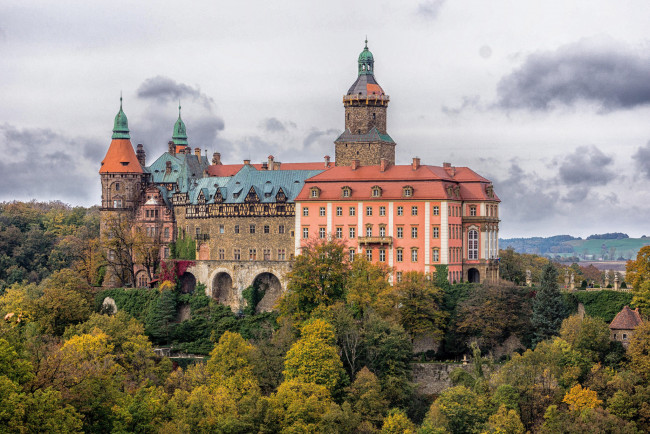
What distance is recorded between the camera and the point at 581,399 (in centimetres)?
6022

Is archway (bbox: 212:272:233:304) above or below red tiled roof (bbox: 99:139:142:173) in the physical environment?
below

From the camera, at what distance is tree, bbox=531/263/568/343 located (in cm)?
6906

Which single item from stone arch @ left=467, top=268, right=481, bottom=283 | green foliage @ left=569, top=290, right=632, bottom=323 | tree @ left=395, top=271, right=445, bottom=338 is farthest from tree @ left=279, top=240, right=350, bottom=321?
green foliage @ left=569, top=290, right=632, bottom=323

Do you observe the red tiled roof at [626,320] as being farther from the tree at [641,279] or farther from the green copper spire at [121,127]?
the green copper spire at [121,127]

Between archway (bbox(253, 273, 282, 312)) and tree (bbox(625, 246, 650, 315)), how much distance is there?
1006 inches

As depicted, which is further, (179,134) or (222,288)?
(179,134)

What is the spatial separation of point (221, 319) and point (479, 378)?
22.7m

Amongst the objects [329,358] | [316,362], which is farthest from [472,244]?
[316,362]

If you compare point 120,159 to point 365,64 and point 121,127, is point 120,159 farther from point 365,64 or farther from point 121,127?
point 365,64

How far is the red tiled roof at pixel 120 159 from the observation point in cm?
9106

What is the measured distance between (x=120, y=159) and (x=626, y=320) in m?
45.0

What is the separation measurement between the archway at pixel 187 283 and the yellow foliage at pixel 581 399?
3347 cm

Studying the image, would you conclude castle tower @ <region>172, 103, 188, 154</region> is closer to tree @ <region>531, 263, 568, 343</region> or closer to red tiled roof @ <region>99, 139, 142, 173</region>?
red tiled roof @ <region>99, 139, 142, 173</region>

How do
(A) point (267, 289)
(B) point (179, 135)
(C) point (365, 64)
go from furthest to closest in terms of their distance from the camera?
(B) point (179, 135) < (C) point (365, 64) < (A) point (267, 289)
